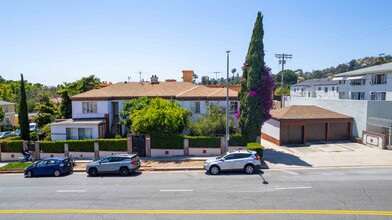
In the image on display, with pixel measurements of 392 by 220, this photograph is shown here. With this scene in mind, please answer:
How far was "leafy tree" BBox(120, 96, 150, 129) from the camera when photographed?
28406mm

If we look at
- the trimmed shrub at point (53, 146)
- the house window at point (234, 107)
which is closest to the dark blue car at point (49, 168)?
A: the trimmed shrub at point (53, 146)

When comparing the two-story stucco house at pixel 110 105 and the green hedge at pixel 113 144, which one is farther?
the two-story stucco house at pixel 110 105

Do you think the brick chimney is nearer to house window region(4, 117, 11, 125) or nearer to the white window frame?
the white window frame

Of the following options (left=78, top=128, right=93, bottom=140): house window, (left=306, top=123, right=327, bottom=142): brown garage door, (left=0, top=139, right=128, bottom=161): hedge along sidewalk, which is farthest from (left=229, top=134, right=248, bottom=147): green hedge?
(left=78, top=128, right=93, bottom=140): house window

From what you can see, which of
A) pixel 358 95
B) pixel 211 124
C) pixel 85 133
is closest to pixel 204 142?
Answer: pixel 211 124

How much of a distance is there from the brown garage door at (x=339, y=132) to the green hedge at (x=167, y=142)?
17.9 m

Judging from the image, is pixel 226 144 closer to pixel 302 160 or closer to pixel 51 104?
pixel 302 160

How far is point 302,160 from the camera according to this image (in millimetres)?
22516

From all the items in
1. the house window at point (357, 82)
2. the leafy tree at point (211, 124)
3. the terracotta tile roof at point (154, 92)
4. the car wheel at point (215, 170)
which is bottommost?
the car wheel at point (215, 170)

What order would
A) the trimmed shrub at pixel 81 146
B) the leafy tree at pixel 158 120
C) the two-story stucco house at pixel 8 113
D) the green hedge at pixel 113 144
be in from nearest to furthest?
1. the leafy tree at pixel 158 120
2. the green hedge at pixel 113 144
3. the trimmed shrub at pixel 81 146
4. the two-story stucco house at pixel 8 113

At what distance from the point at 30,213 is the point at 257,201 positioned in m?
11.0

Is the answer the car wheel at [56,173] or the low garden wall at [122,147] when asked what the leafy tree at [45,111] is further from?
the car wheel at [56,173]

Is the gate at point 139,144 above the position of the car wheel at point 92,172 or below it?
above

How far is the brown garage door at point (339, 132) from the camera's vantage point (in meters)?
30.3
